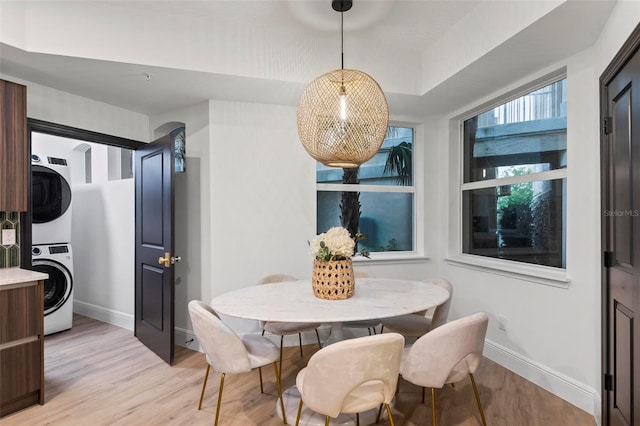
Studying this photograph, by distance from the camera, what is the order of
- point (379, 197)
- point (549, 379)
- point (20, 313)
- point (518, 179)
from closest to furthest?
point (20, 313), point (549, 379), point (518, 179), point (379, 197)

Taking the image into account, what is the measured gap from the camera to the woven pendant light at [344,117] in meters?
2.13

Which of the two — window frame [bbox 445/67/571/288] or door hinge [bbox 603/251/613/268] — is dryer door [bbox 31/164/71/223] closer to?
window frame [bbox 445/67/571/288]

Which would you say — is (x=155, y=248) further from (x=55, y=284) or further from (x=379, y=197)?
(x=379, y=197)

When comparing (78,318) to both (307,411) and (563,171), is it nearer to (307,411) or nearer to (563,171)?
(307,411)

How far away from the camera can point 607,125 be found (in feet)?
6.70

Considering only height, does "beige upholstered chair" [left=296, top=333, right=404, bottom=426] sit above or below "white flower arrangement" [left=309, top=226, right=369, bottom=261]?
below

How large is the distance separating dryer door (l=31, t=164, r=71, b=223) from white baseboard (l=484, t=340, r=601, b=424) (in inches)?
180

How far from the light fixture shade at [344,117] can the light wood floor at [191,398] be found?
169cm

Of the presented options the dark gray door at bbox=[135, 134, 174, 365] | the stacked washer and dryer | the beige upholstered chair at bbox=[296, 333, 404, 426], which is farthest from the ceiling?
the beige upholstered chair at bbox=[296, 333, 404, 426]

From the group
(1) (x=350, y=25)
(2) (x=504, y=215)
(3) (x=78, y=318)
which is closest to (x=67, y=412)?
(3) (x=78, y=318)

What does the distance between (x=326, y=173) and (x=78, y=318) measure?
11.6ft

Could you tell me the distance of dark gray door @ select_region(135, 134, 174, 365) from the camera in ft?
10.00

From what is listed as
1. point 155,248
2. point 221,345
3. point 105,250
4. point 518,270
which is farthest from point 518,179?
point 105,250

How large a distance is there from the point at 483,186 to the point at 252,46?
2.43 m
